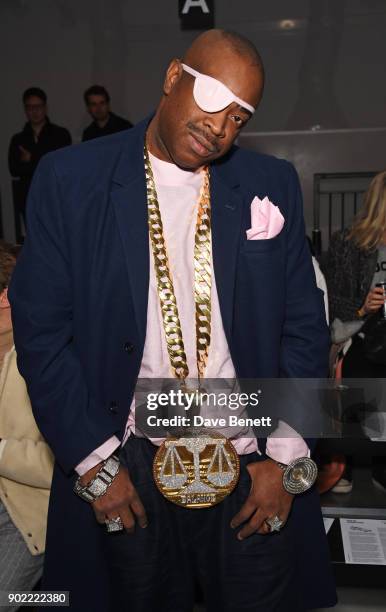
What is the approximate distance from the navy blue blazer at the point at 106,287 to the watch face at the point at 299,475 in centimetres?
21

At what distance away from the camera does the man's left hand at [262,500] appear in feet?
4.95

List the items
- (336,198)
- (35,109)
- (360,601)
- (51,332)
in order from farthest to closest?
(336,198) → (35,109) → (360,601) → (51,332)

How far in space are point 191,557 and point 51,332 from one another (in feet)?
1.99

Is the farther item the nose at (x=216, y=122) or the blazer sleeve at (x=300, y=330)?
the blazer sleeve at (x=300, y=330)

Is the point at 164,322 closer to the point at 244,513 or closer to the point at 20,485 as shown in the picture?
the point at 244,513

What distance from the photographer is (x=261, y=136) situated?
804 centimetres

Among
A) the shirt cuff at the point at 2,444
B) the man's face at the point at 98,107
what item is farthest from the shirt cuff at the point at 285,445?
the man's face at the point at 98,107

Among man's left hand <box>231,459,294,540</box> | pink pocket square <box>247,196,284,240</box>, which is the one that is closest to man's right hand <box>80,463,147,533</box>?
man's left hand <box>231,459,294,540</box>

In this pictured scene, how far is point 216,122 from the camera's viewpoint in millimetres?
1360

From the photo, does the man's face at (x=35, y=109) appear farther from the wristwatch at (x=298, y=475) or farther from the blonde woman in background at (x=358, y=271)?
the wristwatch at (x=298, y=475)

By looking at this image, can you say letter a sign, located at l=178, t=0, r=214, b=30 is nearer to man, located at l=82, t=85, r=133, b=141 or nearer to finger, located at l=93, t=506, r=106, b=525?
man, located at l=82, t=85, r=133, b=141

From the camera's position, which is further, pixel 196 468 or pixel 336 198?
pixel 336 198

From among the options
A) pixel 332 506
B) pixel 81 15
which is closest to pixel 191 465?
pixel 332 506

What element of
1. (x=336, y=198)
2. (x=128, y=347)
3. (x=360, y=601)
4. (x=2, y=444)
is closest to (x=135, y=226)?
(x=128, y=347)
